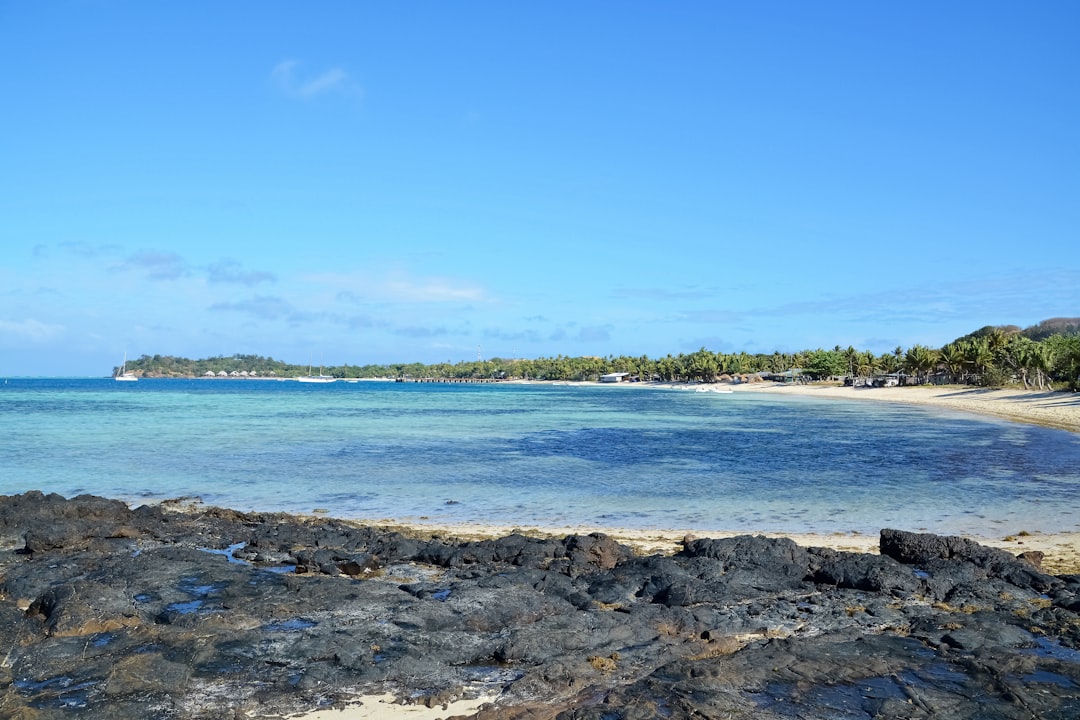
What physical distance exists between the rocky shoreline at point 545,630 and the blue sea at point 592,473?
562cm

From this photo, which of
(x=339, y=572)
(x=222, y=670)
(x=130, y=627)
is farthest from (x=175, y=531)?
(x=222, y=670)

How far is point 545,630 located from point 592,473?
62.2 feet

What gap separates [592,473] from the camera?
91.4 feet

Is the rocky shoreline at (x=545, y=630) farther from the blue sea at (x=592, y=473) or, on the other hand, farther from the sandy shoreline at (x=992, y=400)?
the sandy shoreline at (x=992, y=400)

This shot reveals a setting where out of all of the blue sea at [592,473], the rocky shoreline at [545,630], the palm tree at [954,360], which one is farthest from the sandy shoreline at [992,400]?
the rocky shoreline at [545,630]

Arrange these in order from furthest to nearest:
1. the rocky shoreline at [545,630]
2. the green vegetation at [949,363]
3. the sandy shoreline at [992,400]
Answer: the green vegetation at [949,363]
the sandy shoreline at [992,400]
the rocky shoreline at [545,630]

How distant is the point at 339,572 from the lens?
1232 centimetres

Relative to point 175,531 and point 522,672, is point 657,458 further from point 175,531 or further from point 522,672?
point 522,672

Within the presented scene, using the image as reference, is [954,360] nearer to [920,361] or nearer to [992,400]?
[920,361]

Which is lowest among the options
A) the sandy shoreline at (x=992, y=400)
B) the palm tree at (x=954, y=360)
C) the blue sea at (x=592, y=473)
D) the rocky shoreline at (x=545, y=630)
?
the blue sea at (x=592, y=473)

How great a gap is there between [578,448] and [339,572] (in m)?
26.2

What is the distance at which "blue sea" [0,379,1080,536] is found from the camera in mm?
19312

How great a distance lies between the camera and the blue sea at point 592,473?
63.4 ft

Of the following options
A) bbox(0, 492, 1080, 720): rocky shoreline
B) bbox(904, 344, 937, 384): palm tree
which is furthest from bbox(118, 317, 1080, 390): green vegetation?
bbox(0, 492, 1080, 720): rocky shoreline
